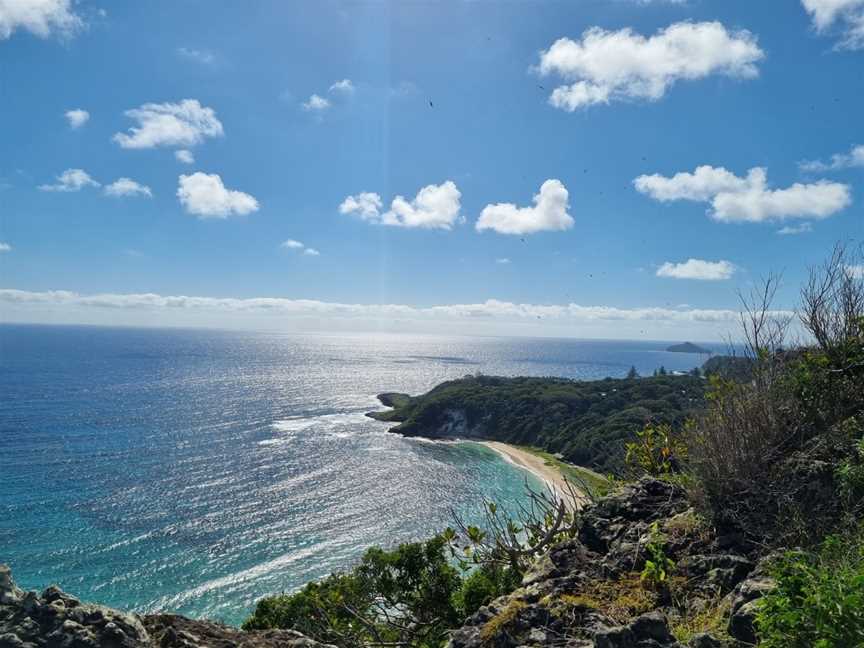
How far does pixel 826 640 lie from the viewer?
3.26 m

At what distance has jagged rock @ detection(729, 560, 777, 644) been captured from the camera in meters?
4.43

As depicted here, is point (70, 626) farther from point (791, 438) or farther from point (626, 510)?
point (791, 438)

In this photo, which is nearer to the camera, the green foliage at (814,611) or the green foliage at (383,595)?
the green foliage at (814,611)

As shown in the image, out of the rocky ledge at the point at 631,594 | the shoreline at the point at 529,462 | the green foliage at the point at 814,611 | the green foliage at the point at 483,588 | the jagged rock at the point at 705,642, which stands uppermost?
the green foliage at the point at 814,611

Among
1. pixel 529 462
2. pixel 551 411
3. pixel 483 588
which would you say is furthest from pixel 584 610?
pixel 551 411

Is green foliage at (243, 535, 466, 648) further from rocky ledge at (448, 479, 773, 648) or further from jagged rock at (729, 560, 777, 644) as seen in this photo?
jagged rock at (729, 560, 777, 644)

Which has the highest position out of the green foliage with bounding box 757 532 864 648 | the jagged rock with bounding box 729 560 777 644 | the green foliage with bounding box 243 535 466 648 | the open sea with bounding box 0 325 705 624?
the green foliage with bounding box 757 532 864 648

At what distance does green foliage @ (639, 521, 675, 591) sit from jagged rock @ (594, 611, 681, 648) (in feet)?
4.99

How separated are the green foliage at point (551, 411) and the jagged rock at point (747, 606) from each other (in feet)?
235

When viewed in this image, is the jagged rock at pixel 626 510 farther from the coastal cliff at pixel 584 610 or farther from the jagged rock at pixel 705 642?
the jagged rock at pixel 705 642

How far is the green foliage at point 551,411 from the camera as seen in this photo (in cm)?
7850

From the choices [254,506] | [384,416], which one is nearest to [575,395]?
[384,416]

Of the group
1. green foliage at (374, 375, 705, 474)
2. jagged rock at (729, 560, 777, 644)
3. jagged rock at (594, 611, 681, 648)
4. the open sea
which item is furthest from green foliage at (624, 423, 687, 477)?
green foliage at (374, 375, 705, 474)

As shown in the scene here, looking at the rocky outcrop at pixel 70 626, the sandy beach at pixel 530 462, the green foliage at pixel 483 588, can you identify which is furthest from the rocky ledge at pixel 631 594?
the sandy beach at pixel 530 462
